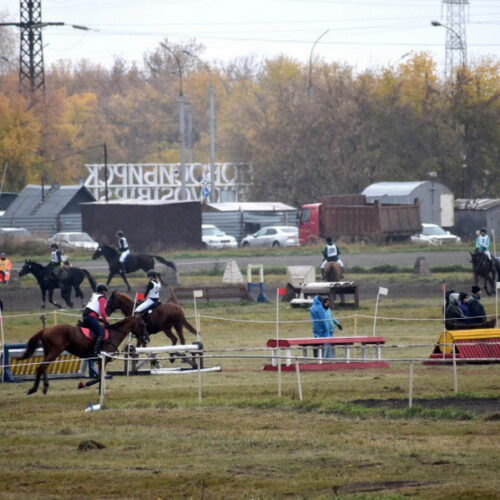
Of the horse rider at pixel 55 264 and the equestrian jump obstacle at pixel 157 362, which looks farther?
the horse rider at pixel 55 264

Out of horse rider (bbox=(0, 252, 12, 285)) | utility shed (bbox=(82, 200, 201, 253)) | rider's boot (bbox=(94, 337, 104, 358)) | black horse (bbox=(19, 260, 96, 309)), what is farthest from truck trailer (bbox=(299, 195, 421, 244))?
rider's boot (bbox=(94, 337, 104, 358))

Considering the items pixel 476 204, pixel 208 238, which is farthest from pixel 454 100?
pixel 208 238

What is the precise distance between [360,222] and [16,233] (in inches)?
704

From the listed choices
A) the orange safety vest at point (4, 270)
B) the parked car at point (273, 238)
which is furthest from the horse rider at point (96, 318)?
the parked car at point (273, 238)

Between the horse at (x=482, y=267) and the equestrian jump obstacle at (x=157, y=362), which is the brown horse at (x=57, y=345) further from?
the horse at (x=482, y=267)

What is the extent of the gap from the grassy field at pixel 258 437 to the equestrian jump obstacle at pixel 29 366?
399mm

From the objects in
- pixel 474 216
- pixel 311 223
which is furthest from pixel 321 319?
pixel 474 216

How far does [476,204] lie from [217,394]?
56.6 meters

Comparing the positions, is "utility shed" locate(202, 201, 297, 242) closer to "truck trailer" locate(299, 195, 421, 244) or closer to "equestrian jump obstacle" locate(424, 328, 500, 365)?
"truck trailer" locate(299, 195, 421, 244)

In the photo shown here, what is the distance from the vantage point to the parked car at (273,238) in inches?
2675

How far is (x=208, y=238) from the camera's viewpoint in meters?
67.6

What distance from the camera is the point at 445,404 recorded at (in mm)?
18484

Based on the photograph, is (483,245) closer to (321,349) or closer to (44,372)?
(321,349)

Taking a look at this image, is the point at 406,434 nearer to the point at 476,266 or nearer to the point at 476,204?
the point at 476,266
